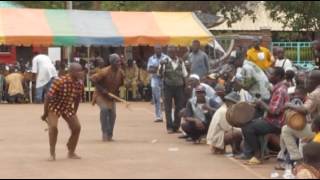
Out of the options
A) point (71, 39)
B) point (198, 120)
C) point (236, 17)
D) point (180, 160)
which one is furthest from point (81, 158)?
point (236, 17)

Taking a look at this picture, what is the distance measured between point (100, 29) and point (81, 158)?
13.4 m

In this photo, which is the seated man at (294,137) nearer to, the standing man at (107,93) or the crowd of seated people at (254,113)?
the crowd of seated people at (254,113)

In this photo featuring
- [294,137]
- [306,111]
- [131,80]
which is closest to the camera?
[306,111]

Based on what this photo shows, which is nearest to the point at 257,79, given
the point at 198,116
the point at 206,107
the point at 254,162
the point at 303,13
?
the point at 206,107

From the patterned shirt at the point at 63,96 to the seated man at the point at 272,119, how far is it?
2668mm

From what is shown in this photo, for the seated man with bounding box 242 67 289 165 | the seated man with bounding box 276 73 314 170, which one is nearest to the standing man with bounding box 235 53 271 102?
the seated man with bounding box 242 67 289 165

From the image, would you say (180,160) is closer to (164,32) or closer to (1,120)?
(1,120)

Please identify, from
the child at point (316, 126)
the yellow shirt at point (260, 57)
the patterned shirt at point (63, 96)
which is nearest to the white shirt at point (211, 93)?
the patterned shirt at point (63, 96)

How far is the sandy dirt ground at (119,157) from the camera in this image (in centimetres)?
1011

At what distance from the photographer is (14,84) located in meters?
23.4

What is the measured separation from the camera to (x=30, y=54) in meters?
29.8

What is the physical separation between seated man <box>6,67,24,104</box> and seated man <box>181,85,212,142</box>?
37.1 feet

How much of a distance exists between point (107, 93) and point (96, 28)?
36.8 feet

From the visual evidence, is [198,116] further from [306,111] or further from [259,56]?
[306,111]
